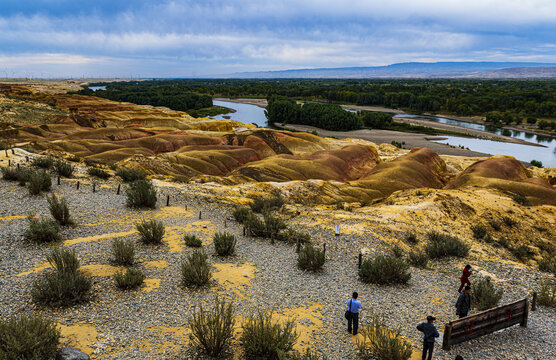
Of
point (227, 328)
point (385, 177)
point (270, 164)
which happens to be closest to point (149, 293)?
point (227, 328)

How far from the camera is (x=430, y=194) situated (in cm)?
2606

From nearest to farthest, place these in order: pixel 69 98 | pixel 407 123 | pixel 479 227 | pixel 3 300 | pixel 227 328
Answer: pixel 227 328
pixel 3 300
pixel 479 227
pixel 69 98
pixel 407 123

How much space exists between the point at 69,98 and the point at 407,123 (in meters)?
103

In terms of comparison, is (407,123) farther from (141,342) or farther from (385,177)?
(141,342)

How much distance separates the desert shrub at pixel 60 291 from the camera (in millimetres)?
9453

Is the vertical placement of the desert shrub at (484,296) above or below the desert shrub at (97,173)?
below

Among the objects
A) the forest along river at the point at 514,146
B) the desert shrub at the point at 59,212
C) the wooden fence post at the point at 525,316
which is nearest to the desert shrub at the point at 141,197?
the desert shrub at the point at 59,212

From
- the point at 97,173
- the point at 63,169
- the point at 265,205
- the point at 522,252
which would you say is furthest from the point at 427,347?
the point at 63,169

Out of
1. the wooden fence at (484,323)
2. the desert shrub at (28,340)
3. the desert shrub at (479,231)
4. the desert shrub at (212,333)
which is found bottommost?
the desert shrub at (479,231)

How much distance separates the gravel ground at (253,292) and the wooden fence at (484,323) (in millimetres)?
238

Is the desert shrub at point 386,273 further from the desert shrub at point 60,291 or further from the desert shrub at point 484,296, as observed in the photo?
the desert shrub at point 60,291

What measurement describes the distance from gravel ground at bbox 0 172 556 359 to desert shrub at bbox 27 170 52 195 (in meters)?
0.48

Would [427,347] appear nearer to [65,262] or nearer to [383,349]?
[383,349]

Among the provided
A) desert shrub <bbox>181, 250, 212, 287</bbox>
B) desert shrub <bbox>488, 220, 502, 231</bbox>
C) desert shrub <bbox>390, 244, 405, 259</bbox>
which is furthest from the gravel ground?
desert shrub <bbox>488, 220, 502, 231</bbox>
